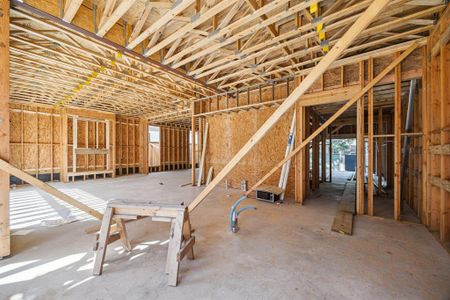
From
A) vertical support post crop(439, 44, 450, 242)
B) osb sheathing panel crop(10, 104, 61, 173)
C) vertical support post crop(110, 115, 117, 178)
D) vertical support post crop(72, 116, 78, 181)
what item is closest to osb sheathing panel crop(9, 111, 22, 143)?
osb sheathing panel crop(10, 104, 61, 173)

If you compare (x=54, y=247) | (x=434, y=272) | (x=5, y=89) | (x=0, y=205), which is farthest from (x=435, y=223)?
(x=5, y=89)

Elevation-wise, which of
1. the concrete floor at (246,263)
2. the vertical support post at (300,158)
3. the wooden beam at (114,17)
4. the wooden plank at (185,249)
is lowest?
the concrete floor at (246,263)

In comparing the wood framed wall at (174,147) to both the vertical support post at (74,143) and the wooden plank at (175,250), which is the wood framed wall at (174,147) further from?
the wooden plank at (175,250)

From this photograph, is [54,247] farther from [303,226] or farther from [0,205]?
[303,226]

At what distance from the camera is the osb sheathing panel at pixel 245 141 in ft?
20.7

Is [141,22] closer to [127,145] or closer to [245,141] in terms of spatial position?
[245,141]

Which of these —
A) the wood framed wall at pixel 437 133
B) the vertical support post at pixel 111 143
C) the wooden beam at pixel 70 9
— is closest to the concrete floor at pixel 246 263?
the wood framed wall at pixel 437 133

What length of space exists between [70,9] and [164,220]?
3.83 m

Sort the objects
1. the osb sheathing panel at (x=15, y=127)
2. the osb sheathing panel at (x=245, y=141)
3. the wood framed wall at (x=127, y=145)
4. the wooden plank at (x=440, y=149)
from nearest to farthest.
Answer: the wooden plank at (x=440, y=149)
the osb sheathing panel at (x=245, y=141)
the osb sheathing panel at (x=15, y=127)
the wood framed wall at (x=127, y=145)

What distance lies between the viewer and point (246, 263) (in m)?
2.50

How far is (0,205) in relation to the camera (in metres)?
2.59

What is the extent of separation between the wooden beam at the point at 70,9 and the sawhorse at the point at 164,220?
326 cm

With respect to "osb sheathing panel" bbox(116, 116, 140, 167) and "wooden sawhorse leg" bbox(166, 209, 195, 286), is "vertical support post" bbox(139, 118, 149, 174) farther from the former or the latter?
"wooden sawhorse leg" bbox(166, 209, 195, 286)

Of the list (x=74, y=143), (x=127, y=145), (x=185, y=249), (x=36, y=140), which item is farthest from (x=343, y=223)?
(x=36, y=140)
